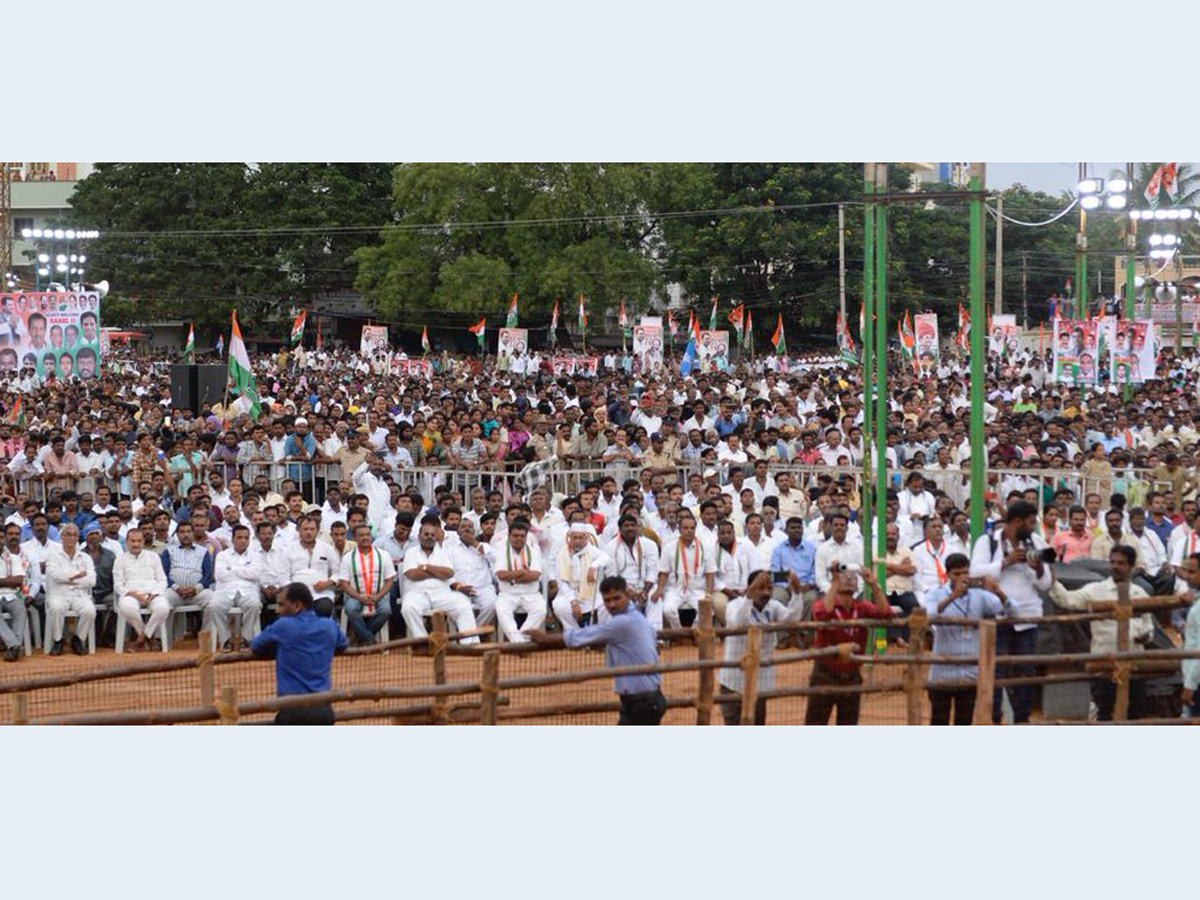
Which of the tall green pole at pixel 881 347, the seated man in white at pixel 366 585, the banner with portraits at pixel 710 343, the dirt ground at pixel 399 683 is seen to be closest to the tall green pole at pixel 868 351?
the tall green pole at pixel 881 347

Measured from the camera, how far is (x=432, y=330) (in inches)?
2328

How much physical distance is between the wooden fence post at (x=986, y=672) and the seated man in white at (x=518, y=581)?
4.76 metres

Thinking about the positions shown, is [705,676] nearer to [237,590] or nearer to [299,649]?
[299,649]

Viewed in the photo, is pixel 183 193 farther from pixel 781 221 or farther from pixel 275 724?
pixel 275 724

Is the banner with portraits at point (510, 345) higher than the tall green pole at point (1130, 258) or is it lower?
lower

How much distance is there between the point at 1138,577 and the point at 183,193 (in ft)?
163

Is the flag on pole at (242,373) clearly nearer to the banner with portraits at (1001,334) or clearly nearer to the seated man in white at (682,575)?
the seated man in white at (682,575)

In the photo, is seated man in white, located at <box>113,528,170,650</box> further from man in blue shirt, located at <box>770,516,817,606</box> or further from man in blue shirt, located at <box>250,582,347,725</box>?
man in blue shirt, located at <box>770,516,817,606</box>

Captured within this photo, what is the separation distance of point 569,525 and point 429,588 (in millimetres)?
1258

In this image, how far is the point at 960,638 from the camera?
10117mm

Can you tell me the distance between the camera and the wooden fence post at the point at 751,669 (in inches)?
377

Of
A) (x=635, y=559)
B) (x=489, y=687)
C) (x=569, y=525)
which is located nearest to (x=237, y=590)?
(x=569, y=525)

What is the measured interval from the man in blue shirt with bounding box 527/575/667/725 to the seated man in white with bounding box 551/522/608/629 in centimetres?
402

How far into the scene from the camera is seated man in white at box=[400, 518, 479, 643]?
1367 centimetres
